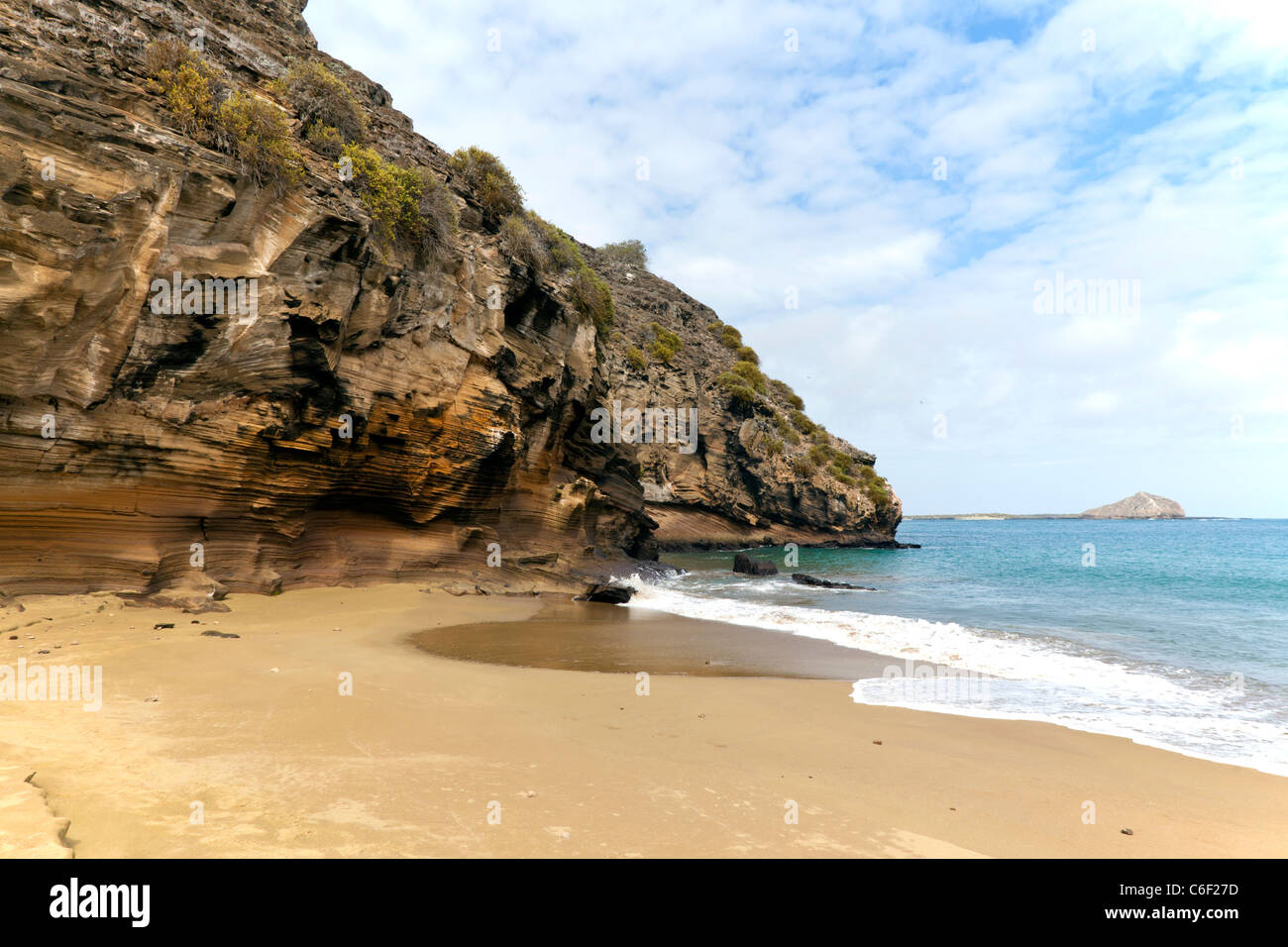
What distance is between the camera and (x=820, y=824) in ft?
14.4

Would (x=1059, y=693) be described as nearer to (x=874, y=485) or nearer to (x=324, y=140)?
(x=324, y=140)

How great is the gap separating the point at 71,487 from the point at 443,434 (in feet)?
26.1

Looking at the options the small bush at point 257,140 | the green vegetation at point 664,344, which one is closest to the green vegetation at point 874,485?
the green vegetation at point 664,344

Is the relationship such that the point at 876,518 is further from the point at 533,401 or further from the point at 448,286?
the point at 448,286

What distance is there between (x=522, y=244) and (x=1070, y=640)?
19.6m

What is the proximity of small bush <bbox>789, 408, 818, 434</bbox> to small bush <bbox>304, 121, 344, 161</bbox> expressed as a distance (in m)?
49.9

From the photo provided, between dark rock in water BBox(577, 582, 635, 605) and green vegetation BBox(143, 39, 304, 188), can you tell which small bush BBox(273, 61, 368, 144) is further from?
dark rock in water BBox(577, 582, 635, 605)

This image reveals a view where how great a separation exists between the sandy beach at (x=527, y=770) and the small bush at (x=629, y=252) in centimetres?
6737

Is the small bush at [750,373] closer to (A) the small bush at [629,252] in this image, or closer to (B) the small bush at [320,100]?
(A) the small bush at [629,252]

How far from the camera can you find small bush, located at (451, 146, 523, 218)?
2186cm

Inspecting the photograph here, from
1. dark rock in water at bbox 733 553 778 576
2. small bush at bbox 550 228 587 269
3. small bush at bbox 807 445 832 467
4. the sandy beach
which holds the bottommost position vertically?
dark rock in water at bbox 733 553 778 576

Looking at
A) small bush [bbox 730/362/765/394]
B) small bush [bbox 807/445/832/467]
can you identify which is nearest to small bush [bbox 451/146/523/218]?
small bush [bbox 730/362/765/394]

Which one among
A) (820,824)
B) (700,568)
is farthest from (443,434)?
(700,568)

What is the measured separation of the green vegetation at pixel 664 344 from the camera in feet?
159
